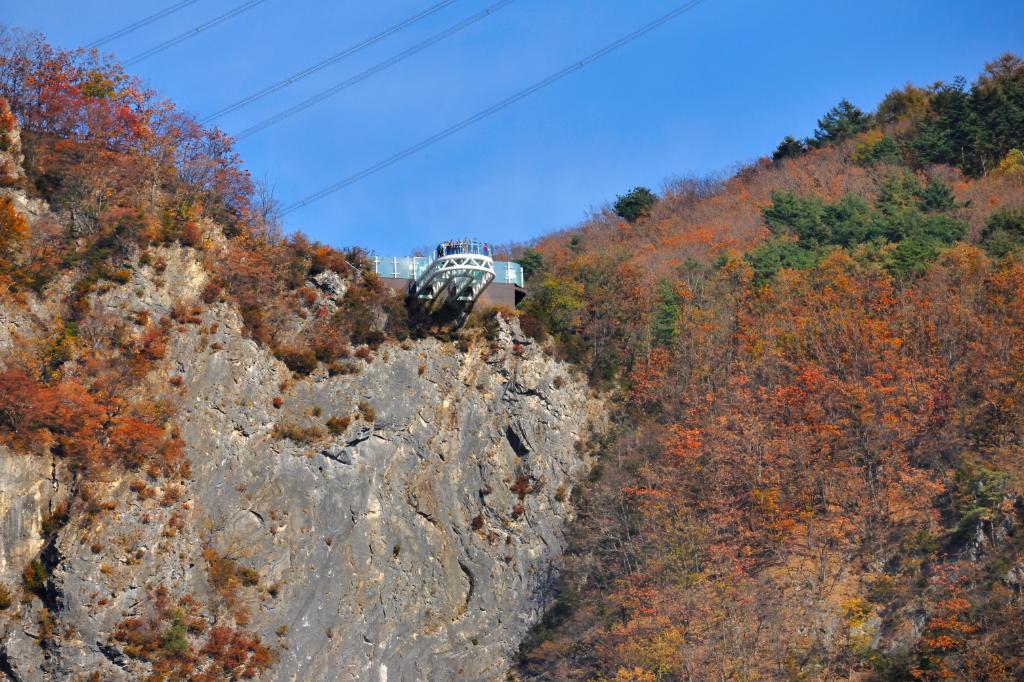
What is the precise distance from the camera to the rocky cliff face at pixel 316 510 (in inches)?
1446

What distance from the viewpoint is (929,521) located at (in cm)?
4144

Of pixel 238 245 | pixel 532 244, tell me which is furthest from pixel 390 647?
pixel 532 244

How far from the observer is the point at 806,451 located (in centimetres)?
4547

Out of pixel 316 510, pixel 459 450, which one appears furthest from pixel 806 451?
pixel 316 510

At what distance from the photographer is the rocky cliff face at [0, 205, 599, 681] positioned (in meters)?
36.7

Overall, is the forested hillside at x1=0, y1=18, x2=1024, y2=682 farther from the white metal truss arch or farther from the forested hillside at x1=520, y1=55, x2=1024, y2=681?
the white metal truss arch

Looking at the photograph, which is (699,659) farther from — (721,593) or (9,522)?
(9,522)

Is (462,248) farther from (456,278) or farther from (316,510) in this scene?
(316,510)

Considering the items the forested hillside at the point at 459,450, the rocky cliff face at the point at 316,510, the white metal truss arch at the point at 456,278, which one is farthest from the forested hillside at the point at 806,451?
the white metal truss arch at the point at 456,278

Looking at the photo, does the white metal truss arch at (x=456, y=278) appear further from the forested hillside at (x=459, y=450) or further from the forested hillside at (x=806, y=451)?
the forested hillside at (x=806, y=451)

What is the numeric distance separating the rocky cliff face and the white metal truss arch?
220 cm

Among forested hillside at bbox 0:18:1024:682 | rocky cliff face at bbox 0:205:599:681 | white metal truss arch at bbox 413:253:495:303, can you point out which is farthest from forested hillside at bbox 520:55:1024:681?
white metal truss arch at bbox 413:253:495:303

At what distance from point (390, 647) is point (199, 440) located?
392 inches

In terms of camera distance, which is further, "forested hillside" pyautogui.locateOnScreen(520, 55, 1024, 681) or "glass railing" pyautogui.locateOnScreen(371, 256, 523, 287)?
"glass railing" pyautogui.locateOnScreen(371, 256, 523, 287)
